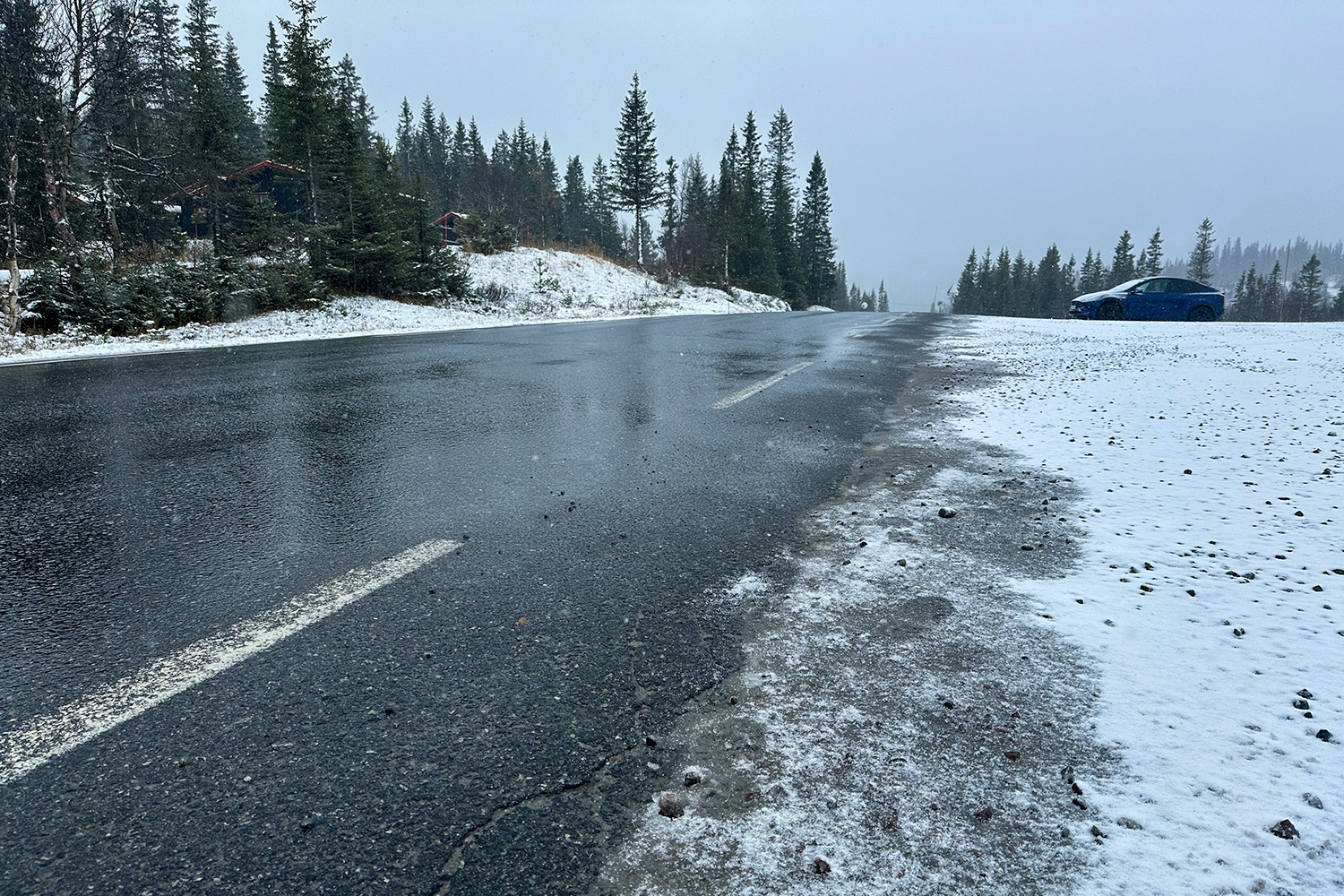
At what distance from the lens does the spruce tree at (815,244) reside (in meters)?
72.5

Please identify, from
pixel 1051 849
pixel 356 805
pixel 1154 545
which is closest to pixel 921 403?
pixel 1154 545

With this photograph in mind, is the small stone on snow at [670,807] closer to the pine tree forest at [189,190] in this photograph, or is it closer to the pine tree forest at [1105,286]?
the pine tree forest at [189,190]

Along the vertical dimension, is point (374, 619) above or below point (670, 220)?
below

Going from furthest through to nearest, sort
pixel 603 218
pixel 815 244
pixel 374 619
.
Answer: pixel 603 218 → pixel 815 244 → pixel 374 619

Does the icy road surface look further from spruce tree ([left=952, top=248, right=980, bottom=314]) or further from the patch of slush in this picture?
spruce tree ([left=952, top=248, right=980, bottom=314])

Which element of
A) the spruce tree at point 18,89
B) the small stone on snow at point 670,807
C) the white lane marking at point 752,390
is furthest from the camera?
the spruce tree at point 18,89

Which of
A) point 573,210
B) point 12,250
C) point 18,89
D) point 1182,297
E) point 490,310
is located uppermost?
point 573,210

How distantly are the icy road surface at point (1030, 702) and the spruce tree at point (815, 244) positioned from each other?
70687 millimetres

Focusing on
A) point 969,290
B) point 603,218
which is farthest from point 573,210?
point 969,290

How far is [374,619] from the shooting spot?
257cm

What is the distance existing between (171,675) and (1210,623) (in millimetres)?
3684

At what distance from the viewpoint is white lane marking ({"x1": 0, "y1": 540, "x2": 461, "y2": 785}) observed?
73.6 inches

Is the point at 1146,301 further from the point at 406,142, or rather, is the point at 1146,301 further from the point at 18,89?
the point at 406,142

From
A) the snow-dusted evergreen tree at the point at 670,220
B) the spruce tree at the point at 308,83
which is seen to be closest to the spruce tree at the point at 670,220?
the snow-dusted evergreen tree at the point at 670,220
